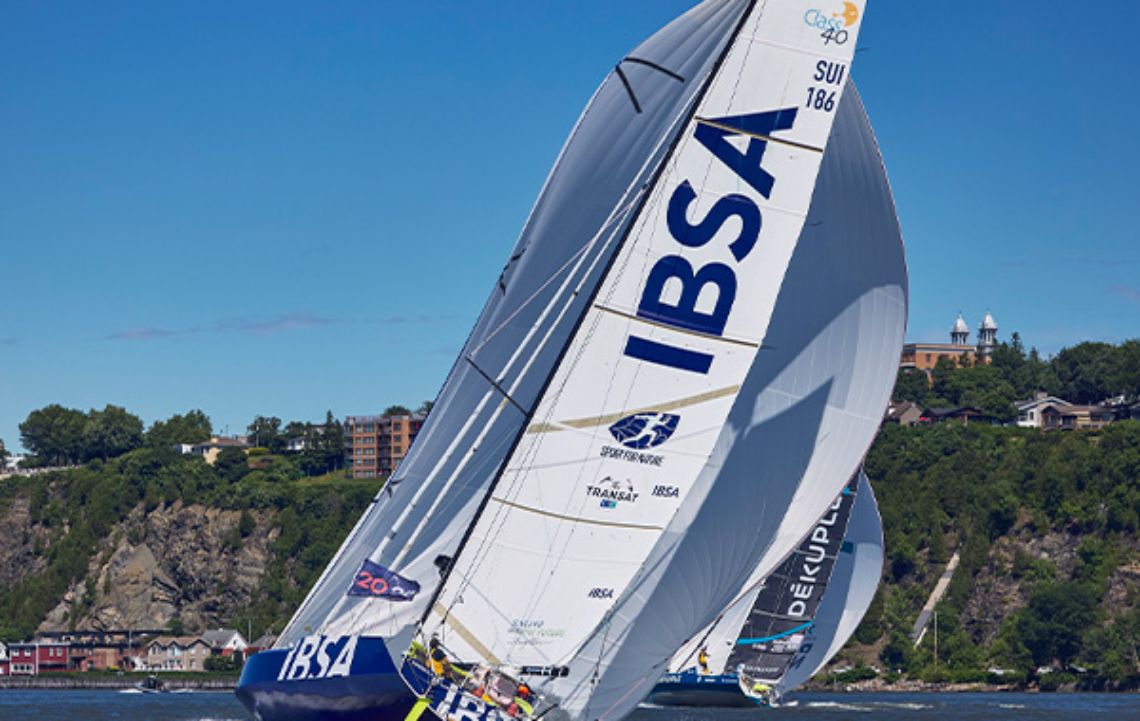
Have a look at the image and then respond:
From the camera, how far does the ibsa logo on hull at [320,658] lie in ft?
77.5

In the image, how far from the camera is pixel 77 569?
133250 mm

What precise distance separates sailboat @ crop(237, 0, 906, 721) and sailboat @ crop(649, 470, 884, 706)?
21.4 meters

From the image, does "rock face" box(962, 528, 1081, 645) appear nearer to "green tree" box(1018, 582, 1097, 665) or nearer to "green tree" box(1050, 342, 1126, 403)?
"green tree" box(1018, 582, 1097, 665)

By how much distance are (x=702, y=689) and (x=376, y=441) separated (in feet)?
385

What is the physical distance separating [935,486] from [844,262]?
84.0 metres

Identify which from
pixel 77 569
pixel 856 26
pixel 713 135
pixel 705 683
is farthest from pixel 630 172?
pixel 77 569

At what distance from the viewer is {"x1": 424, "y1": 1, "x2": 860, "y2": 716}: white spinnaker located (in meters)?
22.6

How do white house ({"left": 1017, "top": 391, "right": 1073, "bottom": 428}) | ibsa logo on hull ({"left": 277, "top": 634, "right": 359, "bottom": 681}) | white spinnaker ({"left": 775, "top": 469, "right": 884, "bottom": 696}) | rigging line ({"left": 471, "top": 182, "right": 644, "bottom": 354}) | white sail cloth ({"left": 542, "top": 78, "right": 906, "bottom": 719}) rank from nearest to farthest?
ibsa logo on hull ({"left": 277, "top": 634, "right": 359, "bottom": 681}) < rigging line ({"left": 471, "top": 182, "right": 644, "bottom": 354}) < white sail cloth ({"left": 542, "top": 78, "right": 906, "bottom": 719}) < white spinnaker ({"left": 775, "top": 469, "right": 884, "bottom": 696}) < white house ({"left": 1017, "top": 391, "right": 1073, "bottom": 428})

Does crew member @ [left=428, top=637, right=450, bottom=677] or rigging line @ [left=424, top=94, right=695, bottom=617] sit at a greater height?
rigging line @ [left=424, top=94, right=695, bottom=617]

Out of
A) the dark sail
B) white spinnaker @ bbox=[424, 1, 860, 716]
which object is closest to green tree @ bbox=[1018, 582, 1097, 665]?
the dark sail

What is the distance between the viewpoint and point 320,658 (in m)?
24.1

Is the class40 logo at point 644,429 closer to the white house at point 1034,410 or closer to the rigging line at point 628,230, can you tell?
the rigging line at point 628,230

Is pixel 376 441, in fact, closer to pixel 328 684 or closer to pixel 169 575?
pixel 169 575

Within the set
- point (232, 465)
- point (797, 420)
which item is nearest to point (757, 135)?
point (797, 420)
